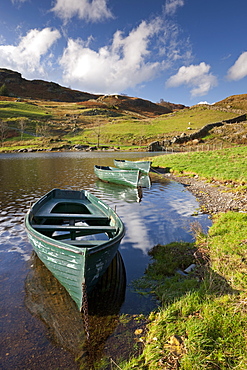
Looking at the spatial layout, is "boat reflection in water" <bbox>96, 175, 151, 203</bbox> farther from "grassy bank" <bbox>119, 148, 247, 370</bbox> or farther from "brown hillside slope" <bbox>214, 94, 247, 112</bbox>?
"brown hillside slope" <bbox>214, 94, 247, 112</bbox>

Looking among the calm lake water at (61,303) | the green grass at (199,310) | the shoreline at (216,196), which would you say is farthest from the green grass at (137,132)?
the green grass at (199,310)

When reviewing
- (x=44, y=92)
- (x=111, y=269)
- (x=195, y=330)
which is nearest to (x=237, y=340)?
(x=195, y=330)

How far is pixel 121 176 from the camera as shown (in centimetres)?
2236

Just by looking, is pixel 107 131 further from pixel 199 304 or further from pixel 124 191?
pixel 199 304

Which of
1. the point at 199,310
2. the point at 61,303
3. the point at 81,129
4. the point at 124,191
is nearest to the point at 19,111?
the point at 81,129

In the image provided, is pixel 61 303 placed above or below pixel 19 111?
below

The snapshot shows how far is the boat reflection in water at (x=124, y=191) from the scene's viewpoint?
17737mm

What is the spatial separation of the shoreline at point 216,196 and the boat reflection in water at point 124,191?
423 centimetres

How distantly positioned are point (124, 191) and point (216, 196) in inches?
326

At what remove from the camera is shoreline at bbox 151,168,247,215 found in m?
12.4

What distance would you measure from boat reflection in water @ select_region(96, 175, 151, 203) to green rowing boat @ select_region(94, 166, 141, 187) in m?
0.48

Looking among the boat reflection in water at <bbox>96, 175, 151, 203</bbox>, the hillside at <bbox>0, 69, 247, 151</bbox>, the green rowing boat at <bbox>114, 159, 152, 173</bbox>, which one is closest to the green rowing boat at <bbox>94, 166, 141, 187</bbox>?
the boat reflection in water at <bbox>96, 175, 151, 203</bbox>

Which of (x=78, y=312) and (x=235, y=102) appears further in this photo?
(x=235, y=102)

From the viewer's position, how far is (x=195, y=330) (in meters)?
4.14
